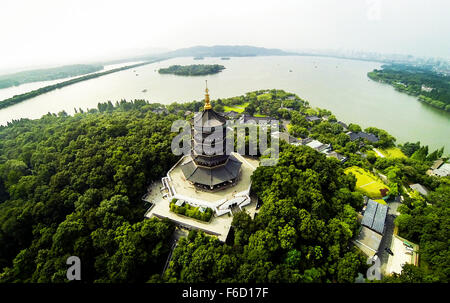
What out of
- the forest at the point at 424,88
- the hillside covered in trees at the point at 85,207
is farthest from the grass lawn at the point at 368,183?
the forest at the point at 424,88

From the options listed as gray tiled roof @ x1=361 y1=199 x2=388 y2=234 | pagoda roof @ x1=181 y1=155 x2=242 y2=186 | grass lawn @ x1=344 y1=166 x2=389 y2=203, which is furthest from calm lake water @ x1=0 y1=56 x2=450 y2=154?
pagoda roof @ x1=181 y1=155 x2=242 y2=186

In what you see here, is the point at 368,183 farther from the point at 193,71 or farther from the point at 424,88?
the point at 193,71

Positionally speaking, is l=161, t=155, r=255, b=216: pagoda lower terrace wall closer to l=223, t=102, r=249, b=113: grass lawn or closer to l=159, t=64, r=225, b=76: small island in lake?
l=223, t=102, r=249, b=113: grass lawn

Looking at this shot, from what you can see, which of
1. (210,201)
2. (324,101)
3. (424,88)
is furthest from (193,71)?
(210,201)

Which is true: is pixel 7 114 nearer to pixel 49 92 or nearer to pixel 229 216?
pixel 49 92

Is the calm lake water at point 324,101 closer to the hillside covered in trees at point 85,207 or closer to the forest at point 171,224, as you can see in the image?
the forest at point 171,224
